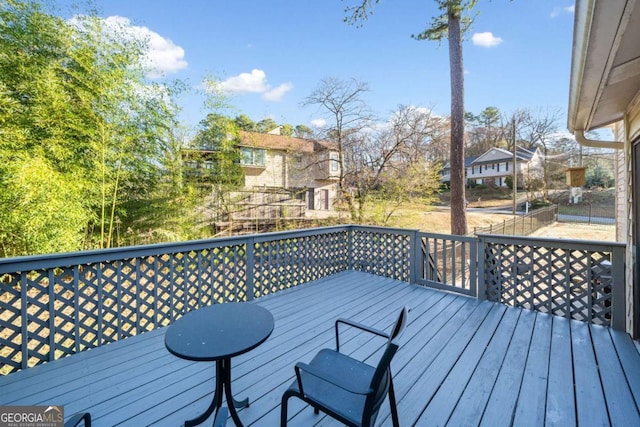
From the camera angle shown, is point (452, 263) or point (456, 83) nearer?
point (452, 263)

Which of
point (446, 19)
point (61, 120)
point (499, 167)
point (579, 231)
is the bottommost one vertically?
point (579, 231)

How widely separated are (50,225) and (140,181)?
201 centimetres

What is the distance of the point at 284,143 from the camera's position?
12.5 meters

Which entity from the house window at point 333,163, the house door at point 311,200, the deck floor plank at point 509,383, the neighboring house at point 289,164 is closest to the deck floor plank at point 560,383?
the deck floor plank at point 509,383

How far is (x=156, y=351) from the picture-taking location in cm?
250

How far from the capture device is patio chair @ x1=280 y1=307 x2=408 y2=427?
1128 millimetres

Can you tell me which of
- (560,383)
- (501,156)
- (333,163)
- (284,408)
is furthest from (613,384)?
(501,156)

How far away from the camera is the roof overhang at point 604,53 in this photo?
1022 millimetres

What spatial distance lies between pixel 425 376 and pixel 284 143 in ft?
38.1

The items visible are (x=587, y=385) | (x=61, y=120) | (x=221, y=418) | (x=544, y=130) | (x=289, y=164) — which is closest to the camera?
(x=221, y=418)

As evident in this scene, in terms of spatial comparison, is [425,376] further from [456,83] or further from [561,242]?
[456,83]

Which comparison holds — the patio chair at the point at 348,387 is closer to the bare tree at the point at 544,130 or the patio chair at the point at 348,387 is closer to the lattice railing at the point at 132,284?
the lattice railing at the point at 132,284

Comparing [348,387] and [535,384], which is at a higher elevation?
[348,387]

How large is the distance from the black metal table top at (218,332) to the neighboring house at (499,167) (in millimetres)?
21783
